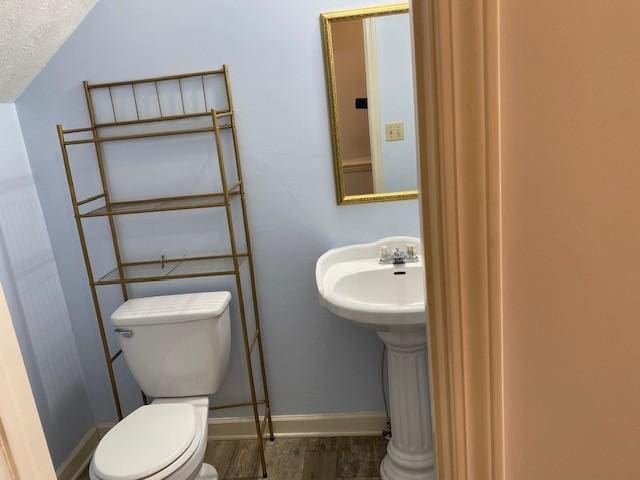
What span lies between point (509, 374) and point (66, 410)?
2.10m

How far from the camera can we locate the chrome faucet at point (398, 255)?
6.34 ft

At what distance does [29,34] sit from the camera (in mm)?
1726

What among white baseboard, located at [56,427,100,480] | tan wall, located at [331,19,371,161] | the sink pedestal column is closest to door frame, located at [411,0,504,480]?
the sink pedestal column

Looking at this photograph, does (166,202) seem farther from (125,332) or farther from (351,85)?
(351,85)

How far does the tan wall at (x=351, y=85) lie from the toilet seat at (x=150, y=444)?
1096mm

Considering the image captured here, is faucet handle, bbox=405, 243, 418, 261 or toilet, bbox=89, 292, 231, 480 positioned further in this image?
faucet handle, bbox=405, 243, 418, 261

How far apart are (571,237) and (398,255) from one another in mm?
1362

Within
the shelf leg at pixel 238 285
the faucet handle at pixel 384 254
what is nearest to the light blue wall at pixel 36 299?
the shelf leg at pixel 238 285

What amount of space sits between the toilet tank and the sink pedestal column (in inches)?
25.7

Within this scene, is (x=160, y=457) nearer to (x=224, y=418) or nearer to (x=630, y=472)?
(x=224, y=418)

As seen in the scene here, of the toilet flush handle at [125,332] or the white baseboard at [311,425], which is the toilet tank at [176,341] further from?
the white baseboard at [311,425]

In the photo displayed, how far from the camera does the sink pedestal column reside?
1826mm

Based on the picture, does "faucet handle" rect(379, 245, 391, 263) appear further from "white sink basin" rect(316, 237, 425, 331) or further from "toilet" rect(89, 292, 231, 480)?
"toilet" rect(89, 292, 231, 480)

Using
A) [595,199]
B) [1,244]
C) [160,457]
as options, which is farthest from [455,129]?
[1,244]
